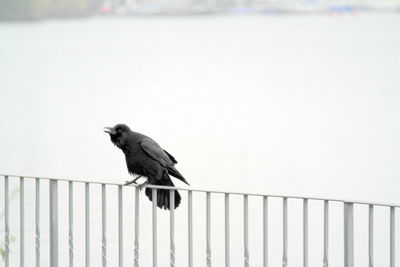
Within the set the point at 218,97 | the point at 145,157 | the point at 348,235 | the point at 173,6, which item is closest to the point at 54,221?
the point at 145,157

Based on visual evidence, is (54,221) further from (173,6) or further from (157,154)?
(173,6)

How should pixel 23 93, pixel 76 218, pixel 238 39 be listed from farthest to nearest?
pixel 238 39 → pixel 23 93 → pixel 76 218

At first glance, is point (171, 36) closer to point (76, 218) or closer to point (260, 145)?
point (260, 145)

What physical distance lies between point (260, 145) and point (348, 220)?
71.0 ft

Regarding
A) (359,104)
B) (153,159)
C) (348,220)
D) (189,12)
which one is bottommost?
(348,220)

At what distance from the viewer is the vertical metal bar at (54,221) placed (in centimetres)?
385

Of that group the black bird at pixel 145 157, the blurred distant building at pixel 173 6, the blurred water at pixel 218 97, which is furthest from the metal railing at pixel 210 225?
the blurred distant building at pixel 173 6

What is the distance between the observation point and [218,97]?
33875mm

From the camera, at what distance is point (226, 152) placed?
23.5 m

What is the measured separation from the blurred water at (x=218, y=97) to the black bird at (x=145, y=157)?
44.9 feet

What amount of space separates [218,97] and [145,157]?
29.9 meters

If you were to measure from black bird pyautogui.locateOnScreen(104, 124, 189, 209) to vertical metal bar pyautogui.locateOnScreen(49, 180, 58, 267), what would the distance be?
391 mm

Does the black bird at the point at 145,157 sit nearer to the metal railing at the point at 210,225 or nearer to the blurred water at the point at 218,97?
the metal railing at the point at 210,225

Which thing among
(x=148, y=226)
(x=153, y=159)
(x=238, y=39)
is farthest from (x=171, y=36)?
(x=153, y=159)
